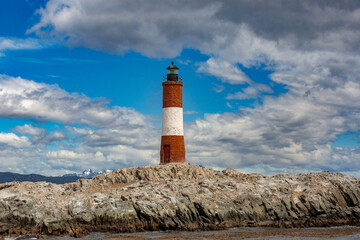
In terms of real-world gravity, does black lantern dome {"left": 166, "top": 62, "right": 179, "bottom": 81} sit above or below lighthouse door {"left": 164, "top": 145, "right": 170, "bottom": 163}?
above

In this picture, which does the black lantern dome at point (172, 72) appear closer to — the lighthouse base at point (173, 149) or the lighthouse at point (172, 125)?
the lighthouse at point (172, 125)

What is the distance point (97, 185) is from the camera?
3878 centimetres

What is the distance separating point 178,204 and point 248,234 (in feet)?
20.8

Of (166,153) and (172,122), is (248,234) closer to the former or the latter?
(166,153)

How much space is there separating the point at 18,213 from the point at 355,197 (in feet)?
95.7

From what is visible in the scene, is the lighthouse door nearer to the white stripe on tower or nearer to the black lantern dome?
the white stripe on tower

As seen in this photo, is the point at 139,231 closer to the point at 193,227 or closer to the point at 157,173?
the point at 193,227

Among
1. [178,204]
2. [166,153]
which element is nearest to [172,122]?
[166,153]

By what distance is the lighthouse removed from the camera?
4338 centimetres

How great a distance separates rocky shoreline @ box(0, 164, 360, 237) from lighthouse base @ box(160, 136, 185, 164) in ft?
15.1

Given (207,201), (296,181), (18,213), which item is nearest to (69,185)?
(18,213)

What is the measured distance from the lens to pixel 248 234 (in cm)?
2897

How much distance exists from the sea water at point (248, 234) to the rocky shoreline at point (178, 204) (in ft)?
3.11

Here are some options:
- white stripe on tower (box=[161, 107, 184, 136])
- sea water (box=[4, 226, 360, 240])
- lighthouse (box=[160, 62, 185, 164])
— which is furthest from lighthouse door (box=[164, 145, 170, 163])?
sea water (box=[4, 226, 360, 240])
